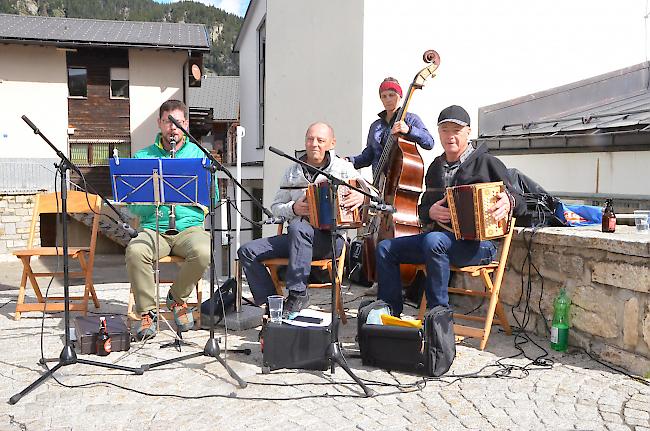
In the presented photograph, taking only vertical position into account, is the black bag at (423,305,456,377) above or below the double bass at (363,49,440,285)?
below

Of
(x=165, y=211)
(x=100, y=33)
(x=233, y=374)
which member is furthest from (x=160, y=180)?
(x=100, y=33)

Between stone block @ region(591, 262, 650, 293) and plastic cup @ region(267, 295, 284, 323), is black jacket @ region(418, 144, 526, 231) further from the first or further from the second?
plastic cup @ region(267, 295, 284, 323)

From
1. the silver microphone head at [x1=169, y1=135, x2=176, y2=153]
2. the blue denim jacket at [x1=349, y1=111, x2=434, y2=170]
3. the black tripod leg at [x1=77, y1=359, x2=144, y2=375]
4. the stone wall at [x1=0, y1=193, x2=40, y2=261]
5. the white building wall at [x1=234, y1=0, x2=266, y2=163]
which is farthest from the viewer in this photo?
the stone wall at [x1=0, y1=193, x2=40, y2=261]

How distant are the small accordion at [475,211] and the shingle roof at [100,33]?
21.3 meters

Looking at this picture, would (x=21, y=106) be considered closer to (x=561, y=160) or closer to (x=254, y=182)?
(x=254, y=182)

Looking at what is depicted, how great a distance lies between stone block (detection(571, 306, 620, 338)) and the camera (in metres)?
3.70

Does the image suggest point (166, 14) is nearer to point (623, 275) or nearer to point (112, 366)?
point (112, 366)

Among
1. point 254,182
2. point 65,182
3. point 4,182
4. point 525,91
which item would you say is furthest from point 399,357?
point 4,182

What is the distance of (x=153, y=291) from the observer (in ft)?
14.1

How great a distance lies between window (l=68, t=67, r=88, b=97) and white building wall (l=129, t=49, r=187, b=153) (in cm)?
165

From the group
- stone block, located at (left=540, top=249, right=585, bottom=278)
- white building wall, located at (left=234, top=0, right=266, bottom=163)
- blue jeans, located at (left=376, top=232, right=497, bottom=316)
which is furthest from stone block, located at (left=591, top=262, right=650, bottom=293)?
white building wall, located at (left=234, top=0, right=266, bottom=163)

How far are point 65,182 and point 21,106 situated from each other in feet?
72.2

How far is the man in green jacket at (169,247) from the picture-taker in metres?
4.27

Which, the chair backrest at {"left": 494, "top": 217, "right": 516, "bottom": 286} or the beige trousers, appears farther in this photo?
the beige trousers
